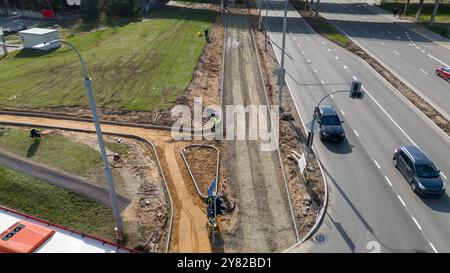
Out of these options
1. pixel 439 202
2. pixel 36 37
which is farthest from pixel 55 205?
pixel 36 37

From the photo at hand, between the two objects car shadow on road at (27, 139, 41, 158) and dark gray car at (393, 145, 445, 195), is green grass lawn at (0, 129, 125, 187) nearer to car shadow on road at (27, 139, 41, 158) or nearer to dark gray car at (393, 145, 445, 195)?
car shadow on road at (27, 139, 41, 158)

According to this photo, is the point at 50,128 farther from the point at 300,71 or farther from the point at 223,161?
the point at 300,71

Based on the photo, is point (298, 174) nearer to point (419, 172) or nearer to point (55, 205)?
point (419, 172)

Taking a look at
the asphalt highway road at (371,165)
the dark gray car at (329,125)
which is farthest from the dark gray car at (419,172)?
the dark gray car at (329,125)

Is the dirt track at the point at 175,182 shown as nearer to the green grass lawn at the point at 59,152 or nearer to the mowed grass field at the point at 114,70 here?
the green grass lawn at the point at 59,152

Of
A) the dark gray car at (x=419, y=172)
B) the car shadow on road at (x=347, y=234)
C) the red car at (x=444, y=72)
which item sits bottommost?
the car shadow on road at (x=347, y=234)

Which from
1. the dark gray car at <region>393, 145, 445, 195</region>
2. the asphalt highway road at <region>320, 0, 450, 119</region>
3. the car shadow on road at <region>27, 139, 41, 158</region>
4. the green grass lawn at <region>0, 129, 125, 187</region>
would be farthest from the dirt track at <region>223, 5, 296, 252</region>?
the asphalt highway road at <region>320, 0, 450, 119</region>

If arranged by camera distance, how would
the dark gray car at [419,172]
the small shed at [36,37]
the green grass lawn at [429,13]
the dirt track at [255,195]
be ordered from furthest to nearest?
the green grass lawn at [429,13] < the small shed at [36,37] < the dark gray car at [419,172] < the dirt track at [255,195]
